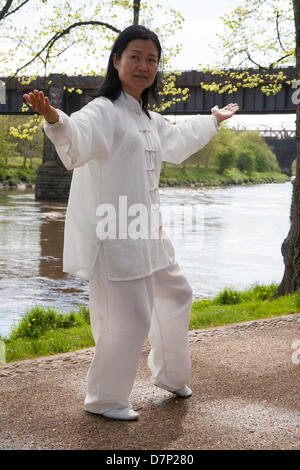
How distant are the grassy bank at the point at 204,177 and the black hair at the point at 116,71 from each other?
183 ft

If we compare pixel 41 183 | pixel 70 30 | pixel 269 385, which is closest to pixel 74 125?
pixel 269 385

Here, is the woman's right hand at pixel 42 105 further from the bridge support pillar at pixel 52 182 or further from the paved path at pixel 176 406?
the bridge support pillar at pixel 52 182

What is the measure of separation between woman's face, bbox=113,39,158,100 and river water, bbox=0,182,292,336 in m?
4.93

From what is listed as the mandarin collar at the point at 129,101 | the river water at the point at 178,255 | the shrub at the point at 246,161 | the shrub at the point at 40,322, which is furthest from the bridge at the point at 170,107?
the shrub at the point at 246,161

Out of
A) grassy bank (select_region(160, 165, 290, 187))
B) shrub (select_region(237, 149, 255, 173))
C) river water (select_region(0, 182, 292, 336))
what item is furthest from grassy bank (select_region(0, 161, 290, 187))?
river water (select_region(0, 182, 292, 336))

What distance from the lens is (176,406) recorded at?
3756 millimetres

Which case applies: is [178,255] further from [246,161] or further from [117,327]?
[246,161]

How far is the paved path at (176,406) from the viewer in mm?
3246

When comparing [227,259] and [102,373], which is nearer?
[102,373]

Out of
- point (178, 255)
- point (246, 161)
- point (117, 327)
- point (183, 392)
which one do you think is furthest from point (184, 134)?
point (246, 161)

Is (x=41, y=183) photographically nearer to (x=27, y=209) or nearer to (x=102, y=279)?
(x=27, y=209)

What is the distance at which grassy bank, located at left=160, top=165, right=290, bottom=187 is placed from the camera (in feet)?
211

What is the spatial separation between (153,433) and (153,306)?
2.55 ft
